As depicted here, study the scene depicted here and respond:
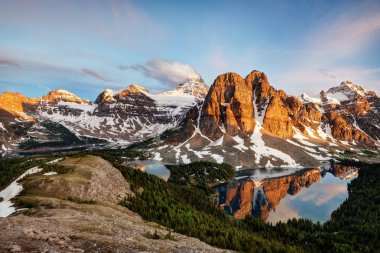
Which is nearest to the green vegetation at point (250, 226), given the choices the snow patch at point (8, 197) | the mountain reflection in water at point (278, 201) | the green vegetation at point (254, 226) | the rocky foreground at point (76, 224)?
the green vegetation at point (254, 226)

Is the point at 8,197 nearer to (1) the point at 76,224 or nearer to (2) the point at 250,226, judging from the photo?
(1) the point at 76,224

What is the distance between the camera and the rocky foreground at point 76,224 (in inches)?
1189

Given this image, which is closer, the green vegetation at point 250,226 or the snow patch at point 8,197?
the snow patch at point 8,197

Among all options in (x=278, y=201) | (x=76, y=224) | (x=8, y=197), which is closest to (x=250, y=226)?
(x=278, y=201)

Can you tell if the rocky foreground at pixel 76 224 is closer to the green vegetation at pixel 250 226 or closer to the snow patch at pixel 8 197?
the snow patch at pixel 8 197

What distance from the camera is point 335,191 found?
19088 centimetres

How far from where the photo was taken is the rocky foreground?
30.2m

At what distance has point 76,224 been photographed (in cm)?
4044

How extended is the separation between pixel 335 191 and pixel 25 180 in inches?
7225

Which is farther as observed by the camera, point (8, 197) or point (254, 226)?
point (254, 226)

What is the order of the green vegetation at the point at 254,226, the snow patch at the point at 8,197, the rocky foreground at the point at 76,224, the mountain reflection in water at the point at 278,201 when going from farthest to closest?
1. the mountain reflection in water at the point at 278,201
2. the green vegetation at the point at 254,226
3. the snow patch at the point at 8,197
4. the rocky foreground at the point at 76,224

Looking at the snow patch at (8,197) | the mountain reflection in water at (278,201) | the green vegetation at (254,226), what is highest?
the snow patch at (8,197)

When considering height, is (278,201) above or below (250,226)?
below

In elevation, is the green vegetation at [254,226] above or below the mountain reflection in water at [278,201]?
above
